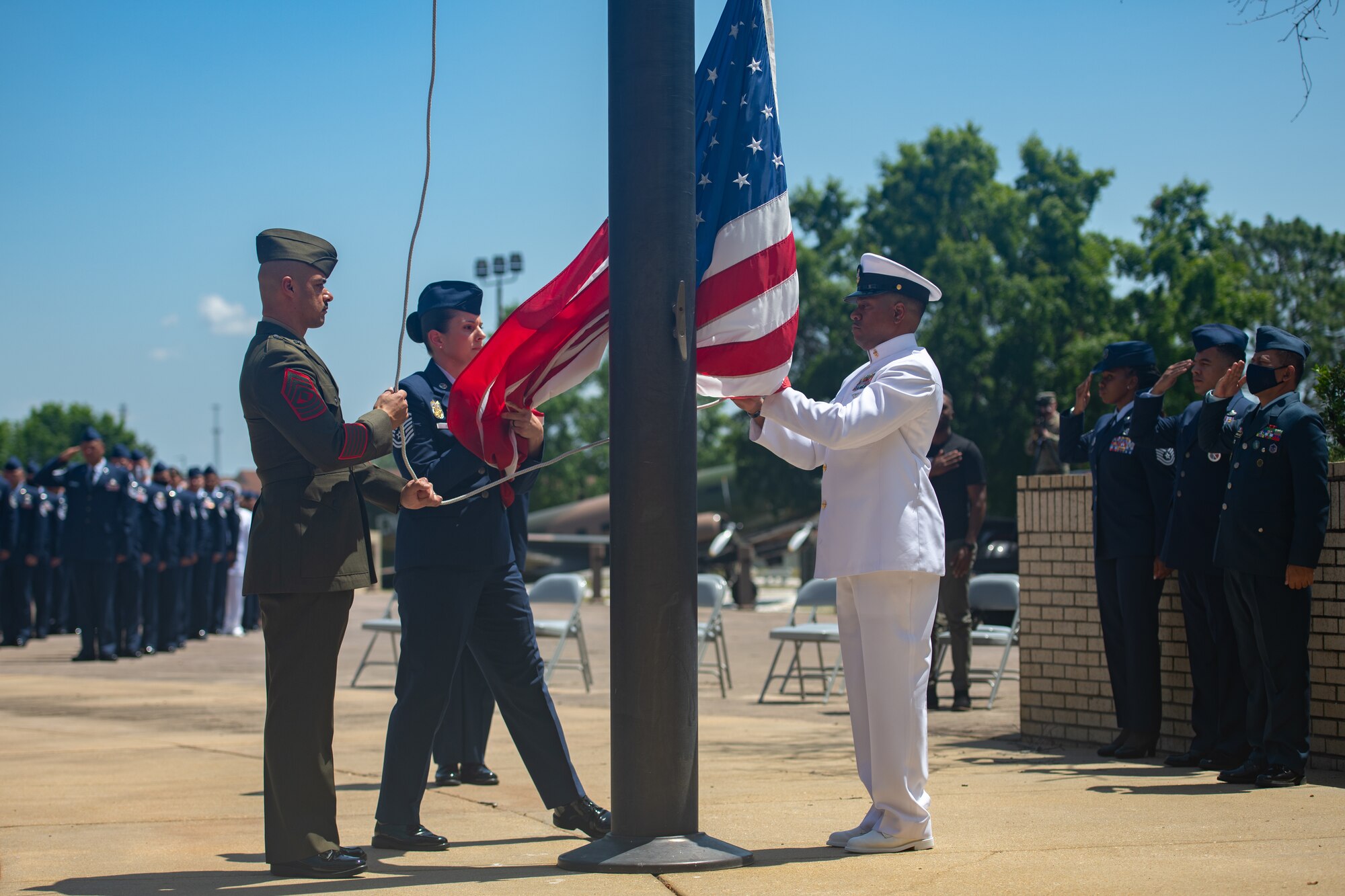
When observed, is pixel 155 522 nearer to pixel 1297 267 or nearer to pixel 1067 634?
pixel 1067 634

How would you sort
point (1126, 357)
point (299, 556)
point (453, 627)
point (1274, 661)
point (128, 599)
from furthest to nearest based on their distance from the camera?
point (128, 599) → point (1126, 357) → point (1274, 661) → point (453, 627) → point (299, 556)

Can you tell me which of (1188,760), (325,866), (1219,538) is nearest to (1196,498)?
(1219,538)

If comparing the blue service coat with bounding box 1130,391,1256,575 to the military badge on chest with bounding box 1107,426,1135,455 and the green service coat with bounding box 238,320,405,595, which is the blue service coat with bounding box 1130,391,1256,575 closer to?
the military badge on chest with bounding box 1107,426,1135,455

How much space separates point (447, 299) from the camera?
553 centimetres

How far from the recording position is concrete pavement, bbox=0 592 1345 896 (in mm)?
4012

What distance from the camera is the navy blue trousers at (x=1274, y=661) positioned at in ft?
18.8

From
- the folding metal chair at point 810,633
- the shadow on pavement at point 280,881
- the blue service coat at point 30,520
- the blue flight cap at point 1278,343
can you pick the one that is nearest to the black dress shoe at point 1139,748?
the blue flight cap at point 1278,343

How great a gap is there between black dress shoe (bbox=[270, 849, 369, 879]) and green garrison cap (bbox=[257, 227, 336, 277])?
1.93 metres

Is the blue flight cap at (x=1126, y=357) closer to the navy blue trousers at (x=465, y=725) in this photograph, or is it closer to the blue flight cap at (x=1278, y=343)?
the blue flight cap at (x=1278, y=343)

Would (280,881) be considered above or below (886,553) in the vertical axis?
below

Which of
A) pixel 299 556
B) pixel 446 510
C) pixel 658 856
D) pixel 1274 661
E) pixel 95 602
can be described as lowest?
pixel 658 856

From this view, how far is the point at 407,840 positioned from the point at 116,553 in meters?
11.9

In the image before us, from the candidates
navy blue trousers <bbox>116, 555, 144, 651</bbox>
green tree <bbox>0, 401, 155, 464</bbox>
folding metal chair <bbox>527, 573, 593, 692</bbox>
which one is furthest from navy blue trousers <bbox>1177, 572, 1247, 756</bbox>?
green tree <bbox>0, 401, 155, 464</bbox>

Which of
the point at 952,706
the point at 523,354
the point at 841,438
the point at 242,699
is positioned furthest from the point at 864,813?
the point at 242,699
